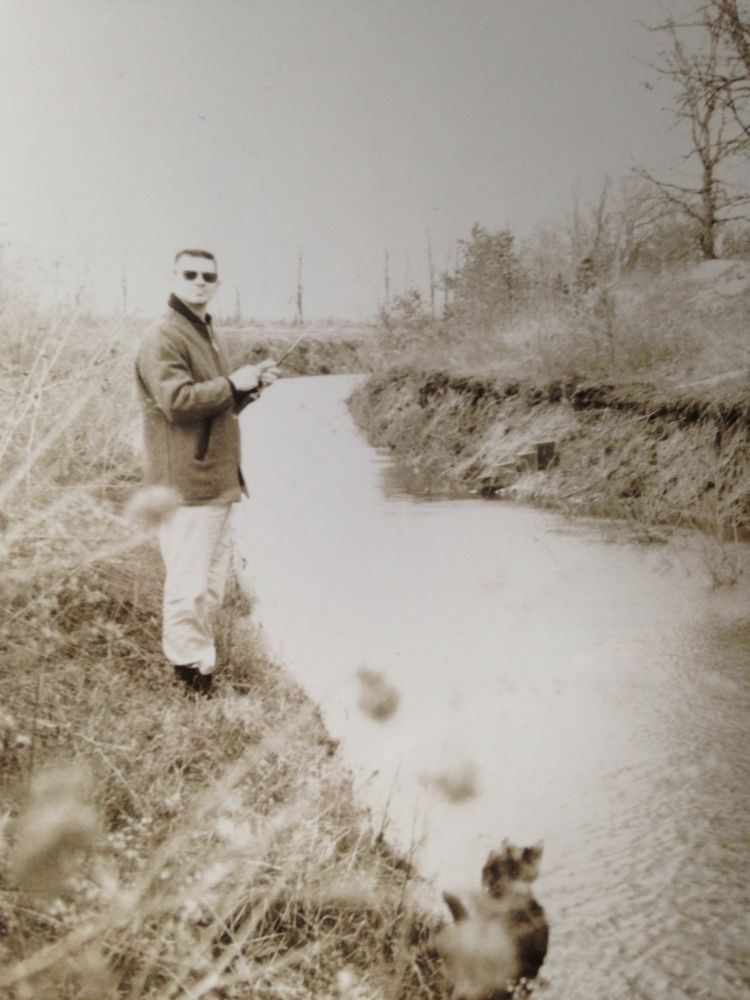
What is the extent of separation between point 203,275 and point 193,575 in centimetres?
74

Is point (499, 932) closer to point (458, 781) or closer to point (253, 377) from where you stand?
point (458, 781)

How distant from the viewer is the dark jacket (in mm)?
1828

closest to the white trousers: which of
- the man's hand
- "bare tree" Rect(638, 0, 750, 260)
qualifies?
the man's hand

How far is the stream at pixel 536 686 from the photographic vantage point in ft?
5.37

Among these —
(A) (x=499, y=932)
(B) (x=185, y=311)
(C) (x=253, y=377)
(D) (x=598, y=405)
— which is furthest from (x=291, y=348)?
(A) (x=499, y=932)

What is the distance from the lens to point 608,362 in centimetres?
283

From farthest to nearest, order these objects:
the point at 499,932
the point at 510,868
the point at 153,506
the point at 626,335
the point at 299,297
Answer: the point at 626,335, the point at 299,297, the point at 153,506, the point at 510,868, the point at 499,932

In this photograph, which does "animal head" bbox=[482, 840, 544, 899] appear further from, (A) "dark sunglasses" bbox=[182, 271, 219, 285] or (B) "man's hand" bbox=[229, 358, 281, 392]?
(A) "dark sunglasses" bbox=[182, 271, 219, 285]

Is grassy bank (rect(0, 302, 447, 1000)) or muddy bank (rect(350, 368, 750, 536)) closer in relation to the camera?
grassy bank (rect(0, 302, 447, 1000))

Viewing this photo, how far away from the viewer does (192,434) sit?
74.9 inches

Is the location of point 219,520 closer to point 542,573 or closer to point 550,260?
point 542,573

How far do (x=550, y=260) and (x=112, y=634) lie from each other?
1.79 metres

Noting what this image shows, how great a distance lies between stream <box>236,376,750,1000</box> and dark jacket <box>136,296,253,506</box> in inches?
11.8

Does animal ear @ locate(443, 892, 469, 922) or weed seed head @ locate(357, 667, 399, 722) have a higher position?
weed seed head @ locate(357, 667, 399, 722)
